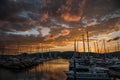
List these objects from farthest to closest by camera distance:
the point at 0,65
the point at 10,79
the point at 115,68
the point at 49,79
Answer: the point at 0,65, the point at 115,68, the point at 10,79, the point at 49,79

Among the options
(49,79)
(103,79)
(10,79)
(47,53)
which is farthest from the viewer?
(47,53)


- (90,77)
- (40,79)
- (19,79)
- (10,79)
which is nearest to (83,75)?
(90,77)

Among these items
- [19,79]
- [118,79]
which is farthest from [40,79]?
[118,79]

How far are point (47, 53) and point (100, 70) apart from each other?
15397cm

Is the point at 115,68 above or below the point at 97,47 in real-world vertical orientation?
below

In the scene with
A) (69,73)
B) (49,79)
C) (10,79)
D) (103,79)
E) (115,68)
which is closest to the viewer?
(103,79)

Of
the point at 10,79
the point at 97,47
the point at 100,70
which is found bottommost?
the point at 10,79

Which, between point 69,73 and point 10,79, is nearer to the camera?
point 69,73

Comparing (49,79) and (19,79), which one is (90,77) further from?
(19,79)

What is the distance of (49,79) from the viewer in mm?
41375

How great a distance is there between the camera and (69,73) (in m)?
36.8

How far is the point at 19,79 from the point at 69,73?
507 inches

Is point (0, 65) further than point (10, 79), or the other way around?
point (0, 65)

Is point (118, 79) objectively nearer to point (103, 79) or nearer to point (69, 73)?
point (103, 79)
